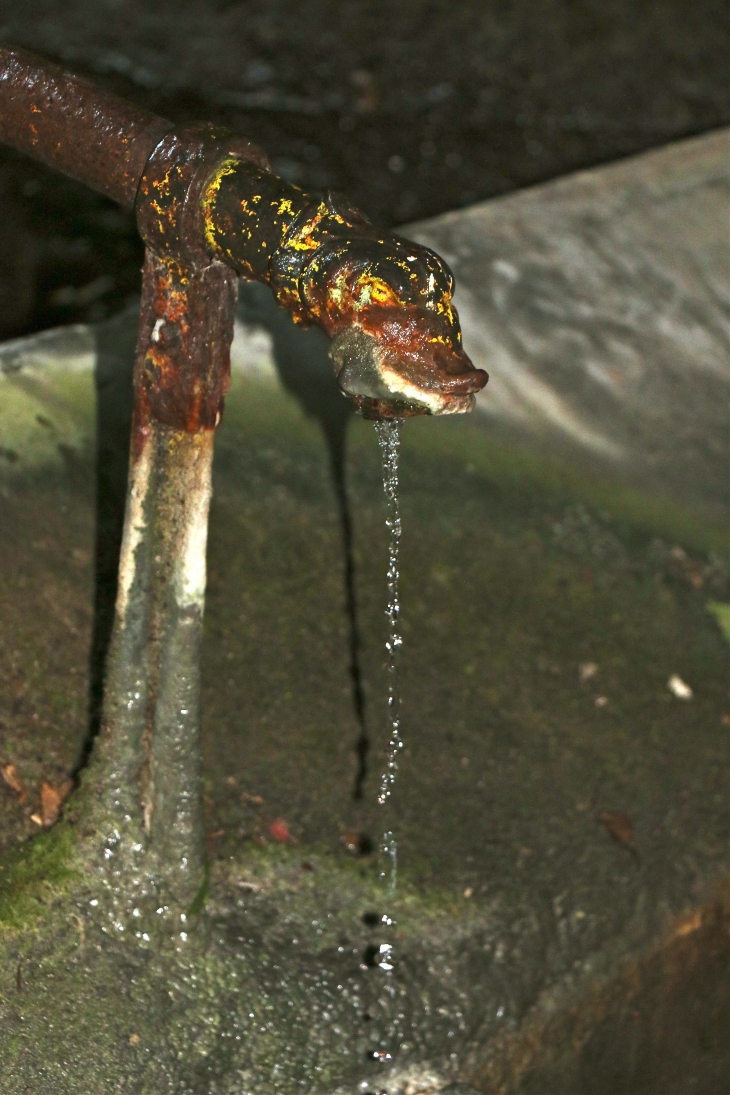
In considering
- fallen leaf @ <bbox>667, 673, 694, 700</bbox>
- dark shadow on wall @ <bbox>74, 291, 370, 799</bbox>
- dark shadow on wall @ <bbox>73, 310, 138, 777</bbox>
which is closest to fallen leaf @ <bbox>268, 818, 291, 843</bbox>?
dark shadow on wall @ <bbox>74, 291, 370, 799</bbox>

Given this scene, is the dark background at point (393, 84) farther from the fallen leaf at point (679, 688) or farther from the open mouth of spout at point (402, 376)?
the open mouth of spout at point (402, 376)

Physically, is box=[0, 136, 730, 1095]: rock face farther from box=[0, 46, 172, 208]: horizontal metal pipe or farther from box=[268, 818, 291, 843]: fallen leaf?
box=[0, 46, 172, 208]: horizontal metal pipe

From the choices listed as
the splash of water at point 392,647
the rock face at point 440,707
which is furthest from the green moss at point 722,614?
the splash of water at point 392,647

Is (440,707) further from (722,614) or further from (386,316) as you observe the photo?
(386,316)

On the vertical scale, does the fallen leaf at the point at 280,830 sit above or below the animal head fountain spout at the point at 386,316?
below

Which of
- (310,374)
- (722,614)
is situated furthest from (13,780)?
(722,614)
